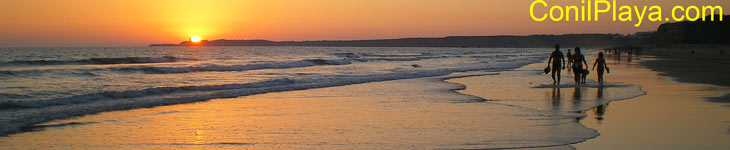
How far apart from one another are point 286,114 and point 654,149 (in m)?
5.47

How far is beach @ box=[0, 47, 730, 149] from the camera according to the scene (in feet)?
22.7

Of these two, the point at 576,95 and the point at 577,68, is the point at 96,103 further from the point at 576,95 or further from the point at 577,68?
the point at 577,68

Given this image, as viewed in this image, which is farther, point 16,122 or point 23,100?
point 23,100

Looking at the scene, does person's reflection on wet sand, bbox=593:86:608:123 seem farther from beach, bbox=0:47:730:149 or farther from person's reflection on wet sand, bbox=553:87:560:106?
person's reflection on wet sand, bbox=553:87:560:106

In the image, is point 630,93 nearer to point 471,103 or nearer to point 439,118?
point 471,103

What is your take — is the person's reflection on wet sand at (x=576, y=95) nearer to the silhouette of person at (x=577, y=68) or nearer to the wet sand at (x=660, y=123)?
the wet sand at (x=660, y=123)

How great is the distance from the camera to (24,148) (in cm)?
680

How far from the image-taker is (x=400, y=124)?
847 centimetres

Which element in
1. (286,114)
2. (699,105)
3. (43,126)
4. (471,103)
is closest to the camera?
(43,126)

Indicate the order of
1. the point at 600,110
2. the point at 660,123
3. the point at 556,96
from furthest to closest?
1. the point at 556,96
2. the point at 600,110
3. the point at 660,123

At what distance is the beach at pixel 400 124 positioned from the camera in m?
6.91

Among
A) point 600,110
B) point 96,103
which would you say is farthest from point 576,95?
point 96,103

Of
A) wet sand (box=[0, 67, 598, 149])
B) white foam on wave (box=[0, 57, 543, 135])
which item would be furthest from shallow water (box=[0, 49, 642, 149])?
white foam on wave (box=[0, 57, 543, 135])

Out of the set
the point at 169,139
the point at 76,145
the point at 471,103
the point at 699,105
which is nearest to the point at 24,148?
the point at 76,145
